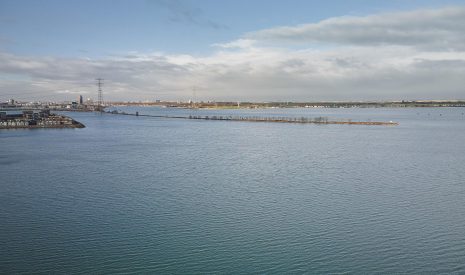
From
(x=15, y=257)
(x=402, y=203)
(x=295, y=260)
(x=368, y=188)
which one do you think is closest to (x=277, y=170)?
(x=368, y=188)

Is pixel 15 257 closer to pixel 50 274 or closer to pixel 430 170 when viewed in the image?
pixel 50 274

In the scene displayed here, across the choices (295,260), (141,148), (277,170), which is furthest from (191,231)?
(141,148)

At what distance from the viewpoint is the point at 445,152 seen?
2284cm

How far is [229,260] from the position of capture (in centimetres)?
792

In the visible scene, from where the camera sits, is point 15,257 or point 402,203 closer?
point 15,257

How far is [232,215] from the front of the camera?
10617 millimetres

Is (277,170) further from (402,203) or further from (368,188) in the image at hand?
(402,203)

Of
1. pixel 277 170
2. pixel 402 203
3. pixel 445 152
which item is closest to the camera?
pixel 402 203

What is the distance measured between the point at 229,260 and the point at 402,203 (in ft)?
20.2

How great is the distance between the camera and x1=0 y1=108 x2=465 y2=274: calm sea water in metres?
7.90

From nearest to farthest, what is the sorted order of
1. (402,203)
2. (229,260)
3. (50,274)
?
(50,274) < (229,260) < (402,203)

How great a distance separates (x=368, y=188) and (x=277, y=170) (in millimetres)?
4268

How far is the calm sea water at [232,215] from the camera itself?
7.90 meters

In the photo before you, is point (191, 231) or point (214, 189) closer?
point (191, 231)
